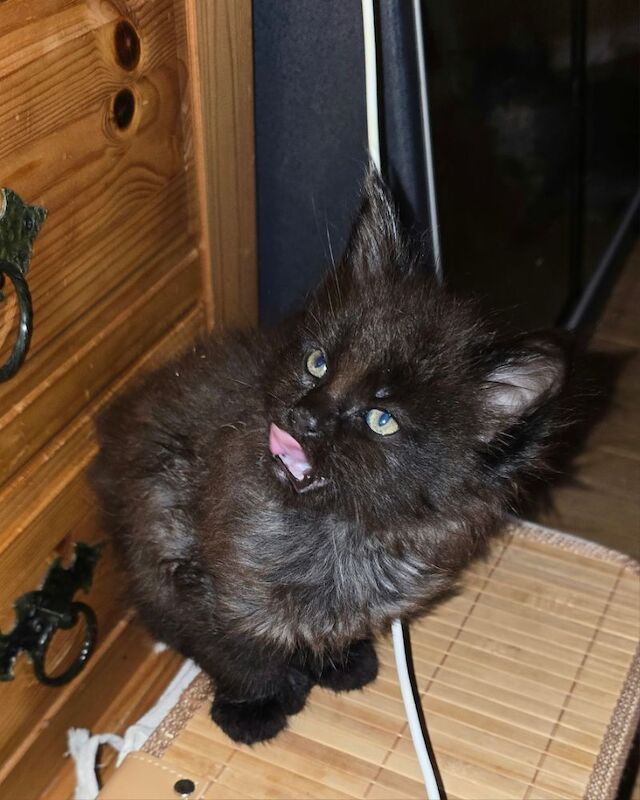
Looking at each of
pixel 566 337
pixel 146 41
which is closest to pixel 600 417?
pixel 566 337

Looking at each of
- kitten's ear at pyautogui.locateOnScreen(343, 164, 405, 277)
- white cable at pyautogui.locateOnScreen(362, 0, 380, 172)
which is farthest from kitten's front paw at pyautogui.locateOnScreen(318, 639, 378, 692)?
white cable at pyautogui.locateOnScreen(362, 0, 380, 172)

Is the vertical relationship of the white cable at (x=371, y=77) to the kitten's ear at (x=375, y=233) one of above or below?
above

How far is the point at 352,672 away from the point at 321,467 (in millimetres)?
478

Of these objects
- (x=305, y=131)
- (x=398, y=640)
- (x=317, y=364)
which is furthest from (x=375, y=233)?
(x=398, y=640)

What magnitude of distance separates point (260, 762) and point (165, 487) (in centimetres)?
43

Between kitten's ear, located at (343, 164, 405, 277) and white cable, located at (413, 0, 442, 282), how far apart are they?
0.09 meters

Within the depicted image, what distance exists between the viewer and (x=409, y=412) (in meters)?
1.06

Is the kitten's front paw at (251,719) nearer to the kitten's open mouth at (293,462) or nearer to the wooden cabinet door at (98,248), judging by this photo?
the wooden cabinet door at (98,248)

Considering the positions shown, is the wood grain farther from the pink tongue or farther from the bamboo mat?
the bamboo mat

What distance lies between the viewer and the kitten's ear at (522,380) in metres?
0.99

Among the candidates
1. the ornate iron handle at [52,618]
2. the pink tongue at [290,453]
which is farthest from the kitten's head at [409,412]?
the ornate iron handle at [52,618]

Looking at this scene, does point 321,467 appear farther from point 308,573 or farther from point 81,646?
point 81,646

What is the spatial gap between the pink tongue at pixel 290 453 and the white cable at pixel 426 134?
0.33 metres

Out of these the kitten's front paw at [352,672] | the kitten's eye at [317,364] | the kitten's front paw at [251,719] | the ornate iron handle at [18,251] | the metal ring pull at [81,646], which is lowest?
the kitten's front paw at [352,672]
